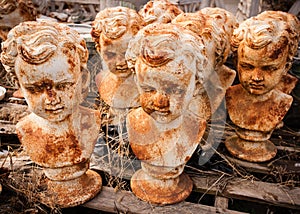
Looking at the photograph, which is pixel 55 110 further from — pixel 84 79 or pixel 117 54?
pixel 117 54

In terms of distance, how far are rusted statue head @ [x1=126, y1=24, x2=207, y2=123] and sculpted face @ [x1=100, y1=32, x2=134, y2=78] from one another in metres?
0.64

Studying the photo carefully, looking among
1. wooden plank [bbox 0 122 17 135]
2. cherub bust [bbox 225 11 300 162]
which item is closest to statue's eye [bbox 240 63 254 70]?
cherub bust [bbox 225 11 300 162]

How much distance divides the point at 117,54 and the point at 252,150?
1.05 meters

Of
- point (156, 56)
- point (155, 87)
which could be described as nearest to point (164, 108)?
point (155, 87)

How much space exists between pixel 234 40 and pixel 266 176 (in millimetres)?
833

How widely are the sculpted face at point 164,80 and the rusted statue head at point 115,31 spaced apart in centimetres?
70

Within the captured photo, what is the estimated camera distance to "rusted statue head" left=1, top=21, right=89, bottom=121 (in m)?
1.60

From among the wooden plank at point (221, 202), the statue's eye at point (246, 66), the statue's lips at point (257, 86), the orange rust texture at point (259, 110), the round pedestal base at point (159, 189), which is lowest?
the wooden plank at point (221, 202)

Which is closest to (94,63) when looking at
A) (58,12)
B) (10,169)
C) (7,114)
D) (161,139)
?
(7,114)

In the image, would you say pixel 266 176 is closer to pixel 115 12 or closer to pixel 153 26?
pixel 153 26

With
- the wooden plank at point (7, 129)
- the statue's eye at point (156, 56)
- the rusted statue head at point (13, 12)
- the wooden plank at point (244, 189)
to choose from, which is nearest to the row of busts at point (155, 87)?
the statue's eye at point (156, 56)

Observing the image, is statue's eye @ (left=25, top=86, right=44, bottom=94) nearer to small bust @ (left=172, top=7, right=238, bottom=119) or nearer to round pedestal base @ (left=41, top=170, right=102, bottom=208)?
round pedestal base @ (left=41, top=170, right=102, bottom=208)

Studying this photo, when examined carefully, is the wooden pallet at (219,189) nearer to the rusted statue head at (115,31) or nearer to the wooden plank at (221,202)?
the wooden plank at (221,202)

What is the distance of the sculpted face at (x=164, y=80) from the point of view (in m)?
1.59
